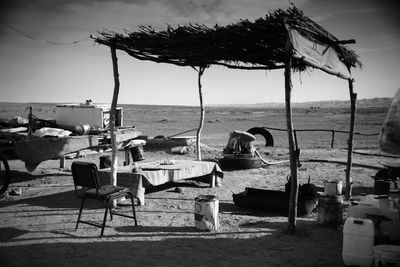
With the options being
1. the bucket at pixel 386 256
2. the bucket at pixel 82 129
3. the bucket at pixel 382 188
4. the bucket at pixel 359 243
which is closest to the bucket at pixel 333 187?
the bucket at pixel 382 188

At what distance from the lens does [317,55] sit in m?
5.45

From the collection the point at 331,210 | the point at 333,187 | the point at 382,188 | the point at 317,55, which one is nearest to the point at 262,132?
the point at 333,187

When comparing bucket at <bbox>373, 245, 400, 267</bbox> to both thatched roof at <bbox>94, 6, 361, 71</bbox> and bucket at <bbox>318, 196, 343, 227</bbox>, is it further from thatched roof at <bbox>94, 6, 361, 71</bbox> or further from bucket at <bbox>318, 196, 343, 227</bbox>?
thatched roof at <bbox>94, 6, 361, 71</bbox>

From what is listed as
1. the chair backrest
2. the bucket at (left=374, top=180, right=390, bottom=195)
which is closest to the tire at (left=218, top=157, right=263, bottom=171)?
the bucket at (left=374, top=180, right=390, bottom=195)

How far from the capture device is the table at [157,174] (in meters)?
6.47

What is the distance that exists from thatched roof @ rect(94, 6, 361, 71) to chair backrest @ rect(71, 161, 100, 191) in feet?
8.34

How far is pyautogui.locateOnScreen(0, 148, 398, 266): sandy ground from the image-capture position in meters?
4.12

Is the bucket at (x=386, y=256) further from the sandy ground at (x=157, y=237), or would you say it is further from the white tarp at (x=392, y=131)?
the white tarp at (x=392, y=131)

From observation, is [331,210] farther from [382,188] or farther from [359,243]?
[382,188]

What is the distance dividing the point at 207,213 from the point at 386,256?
2.59 meters

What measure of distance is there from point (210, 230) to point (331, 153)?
994 centimetres

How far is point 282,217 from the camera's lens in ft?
19.8

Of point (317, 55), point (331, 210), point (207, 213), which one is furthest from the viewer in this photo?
point (317, 55)

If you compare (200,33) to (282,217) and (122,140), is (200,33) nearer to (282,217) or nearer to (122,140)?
(282,217)
